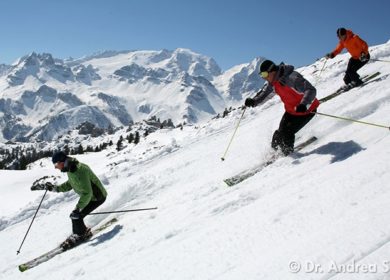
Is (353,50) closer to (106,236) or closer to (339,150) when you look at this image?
(339,150)

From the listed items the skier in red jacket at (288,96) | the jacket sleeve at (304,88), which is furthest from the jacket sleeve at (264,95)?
the jacket sleeve at (304,88)

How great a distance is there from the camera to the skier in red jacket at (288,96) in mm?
9078

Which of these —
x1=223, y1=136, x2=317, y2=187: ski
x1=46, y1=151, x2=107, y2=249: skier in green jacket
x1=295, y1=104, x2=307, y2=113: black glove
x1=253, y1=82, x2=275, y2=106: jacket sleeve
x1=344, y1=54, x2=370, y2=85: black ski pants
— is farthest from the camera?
Answer: x1=344, y1=54, x2=370, y2=85: black ski pants

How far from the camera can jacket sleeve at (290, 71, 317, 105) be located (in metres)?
8.96

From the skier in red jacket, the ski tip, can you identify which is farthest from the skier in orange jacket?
the ski tip

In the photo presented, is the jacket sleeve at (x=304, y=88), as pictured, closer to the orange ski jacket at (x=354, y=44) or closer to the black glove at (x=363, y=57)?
the black glove at (x=363, y=57)

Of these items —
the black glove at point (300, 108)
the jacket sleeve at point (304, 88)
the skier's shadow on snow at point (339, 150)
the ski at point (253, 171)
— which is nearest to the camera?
the skier's shadow on snow at point (339, 150)

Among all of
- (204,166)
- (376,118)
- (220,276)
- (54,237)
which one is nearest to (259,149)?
(204,166)

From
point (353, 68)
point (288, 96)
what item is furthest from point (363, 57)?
point (288, 96)

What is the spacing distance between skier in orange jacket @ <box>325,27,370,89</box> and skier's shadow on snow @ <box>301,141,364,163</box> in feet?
16.7

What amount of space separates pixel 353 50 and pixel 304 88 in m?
5.44

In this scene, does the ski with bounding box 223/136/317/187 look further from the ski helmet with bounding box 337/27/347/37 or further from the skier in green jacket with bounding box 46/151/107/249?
the ski helmet with bounding box 337/27/347/37

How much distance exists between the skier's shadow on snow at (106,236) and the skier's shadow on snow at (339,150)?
4.62 meters

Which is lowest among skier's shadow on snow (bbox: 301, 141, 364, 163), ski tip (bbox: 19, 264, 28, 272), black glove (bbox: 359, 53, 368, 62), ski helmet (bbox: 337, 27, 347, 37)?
skier's shadow on snow (bbox: 301, 141, 364, 163)
